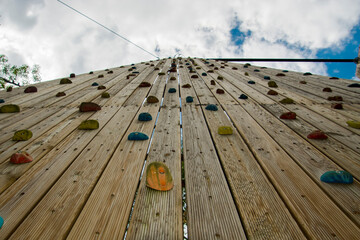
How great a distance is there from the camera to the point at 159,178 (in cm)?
96

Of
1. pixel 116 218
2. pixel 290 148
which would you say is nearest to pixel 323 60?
pixel 290 148

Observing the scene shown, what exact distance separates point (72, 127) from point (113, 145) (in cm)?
58

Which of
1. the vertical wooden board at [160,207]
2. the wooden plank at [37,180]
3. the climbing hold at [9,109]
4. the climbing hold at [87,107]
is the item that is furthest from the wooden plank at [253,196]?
the climbing hold at [9,109]

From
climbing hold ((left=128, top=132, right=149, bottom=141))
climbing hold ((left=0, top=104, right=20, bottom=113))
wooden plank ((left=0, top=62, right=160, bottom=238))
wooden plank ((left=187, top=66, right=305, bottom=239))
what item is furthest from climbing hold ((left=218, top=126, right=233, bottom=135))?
climbing hold ((left=0, top=104, right=20, bottom=113))

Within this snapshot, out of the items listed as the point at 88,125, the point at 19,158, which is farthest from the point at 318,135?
the point at 19,158

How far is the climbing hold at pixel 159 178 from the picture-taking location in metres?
0.94

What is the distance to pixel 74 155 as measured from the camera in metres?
1.24

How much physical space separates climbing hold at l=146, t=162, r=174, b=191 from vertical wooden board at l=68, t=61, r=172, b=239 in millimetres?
85

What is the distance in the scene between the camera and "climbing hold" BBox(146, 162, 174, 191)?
3.08ft

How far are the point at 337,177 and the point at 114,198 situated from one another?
44.2 inches

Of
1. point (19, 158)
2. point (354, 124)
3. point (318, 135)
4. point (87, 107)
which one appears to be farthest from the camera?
point (87, 107)

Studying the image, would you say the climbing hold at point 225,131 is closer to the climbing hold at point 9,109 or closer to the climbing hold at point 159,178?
the climbing hold at point 159,178

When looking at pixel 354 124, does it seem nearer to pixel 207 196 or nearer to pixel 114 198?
pixel 207 196

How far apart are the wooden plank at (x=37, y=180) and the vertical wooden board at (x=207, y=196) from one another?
72cm
